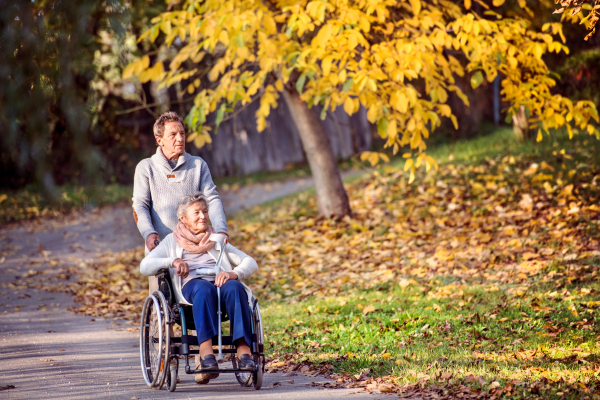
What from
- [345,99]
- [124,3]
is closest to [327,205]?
[345,99]

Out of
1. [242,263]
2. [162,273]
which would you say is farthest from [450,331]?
[162,273]

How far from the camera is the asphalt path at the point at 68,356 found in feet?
13.8

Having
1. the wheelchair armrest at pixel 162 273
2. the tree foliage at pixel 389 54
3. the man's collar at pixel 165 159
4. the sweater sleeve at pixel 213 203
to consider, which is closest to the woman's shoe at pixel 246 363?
the wheelchair armrest at pixel 162 273

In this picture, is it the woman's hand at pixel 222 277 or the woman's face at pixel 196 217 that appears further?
the woman's face at pixel 196 217

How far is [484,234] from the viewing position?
8.35 metres

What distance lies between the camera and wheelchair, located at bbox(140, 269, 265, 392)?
4.09 metres

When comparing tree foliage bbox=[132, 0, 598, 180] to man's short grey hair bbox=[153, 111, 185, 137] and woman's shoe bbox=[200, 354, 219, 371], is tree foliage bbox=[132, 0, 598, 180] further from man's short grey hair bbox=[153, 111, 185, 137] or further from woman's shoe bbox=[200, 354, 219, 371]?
woman's shoe bbox=[200, 354, 219, 371]

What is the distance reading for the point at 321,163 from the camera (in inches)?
415

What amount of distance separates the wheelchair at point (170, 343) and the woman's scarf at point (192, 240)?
0.22 metres

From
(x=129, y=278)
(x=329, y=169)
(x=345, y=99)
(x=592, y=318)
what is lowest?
(x=592, y=318)

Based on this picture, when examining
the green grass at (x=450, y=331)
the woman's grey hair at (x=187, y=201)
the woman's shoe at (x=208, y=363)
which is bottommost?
the green grass at (x=450, y=331)

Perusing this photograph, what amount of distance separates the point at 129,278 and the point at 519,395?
637cm

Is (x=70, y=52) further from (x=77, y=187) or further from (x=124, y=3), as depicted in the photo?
(x=77, y=187)

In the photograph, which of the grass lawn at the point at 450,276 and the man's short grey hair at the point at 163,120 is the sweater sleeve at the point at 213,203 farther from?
the grass lawn at the point at 450,276
